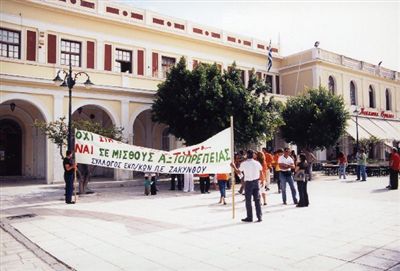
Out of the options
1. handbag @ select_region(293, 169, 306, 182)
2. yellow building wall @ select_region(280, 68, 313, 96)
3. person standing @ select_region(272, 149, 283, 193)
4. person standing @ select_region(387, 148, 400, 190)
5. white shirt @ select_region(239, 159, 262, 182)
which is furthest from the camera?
yellow building wall @ select_region(280, 68, 313, 96)

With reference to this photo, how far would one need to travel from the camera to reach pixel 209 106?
16625 mm

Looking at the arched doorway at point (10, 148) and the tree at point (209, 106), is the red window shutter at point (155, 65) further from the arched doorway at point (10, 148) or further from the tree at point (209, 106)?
the arched doorway at point (10, 148)

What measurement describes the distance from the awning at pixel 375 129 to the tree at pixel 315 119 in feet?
19.6

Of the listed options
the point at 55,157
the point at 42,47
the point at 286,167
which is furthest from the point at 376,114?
the point at 42,47

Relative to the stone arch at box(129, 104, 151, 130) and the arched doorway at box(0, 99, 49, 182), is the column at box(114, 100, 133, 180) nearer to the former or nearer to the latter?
the stone arch at box(129, 104, 151, 130)

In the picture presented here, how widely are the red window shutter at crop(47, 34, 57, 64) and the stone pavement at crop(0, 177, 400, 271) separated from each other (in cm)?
1121

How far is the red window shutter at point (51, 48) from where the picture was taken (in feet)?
68.4

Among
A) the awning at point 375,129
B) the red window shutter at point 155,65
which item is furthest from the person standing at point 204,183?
the awning at point 375,129

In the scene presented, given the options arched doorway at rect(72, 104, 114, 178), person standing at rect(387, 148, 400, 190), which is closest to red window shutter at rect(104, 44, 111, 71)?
arched doorway at rect(72, 104, 114, 178)

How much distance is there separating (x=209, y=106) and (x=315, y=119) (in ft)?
31.0

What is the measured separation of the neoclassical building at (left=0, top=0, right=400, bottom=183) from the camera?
1822 centimetres

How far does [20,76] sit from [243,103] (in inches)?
419

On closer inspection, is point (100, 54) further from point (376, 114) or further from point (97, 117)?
point (376, 114)

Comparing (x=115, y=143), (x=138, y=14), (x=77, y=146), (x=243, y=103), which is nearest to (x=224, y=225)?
(x=115, y=143)
